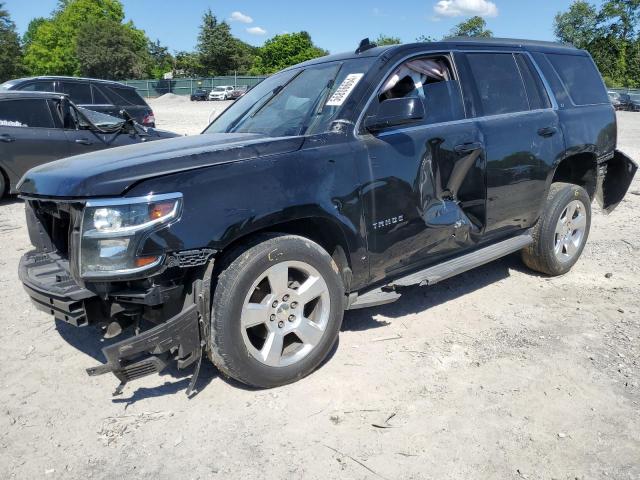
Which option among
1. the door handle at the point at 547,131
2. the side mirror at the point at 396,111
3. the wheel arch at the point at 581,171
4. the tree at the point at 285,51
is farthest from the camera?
the tree at the point at 285,51

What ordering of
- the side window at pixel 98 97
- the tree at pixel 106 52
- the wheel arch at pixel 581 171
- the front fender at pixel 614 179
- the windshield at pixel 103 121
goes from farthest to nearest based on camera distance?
the tree at pixel 106 52 < the side window at pixel 98 97 < the windshield at pixel 103 121 < the front fender at pixel 614 179 < the wheel arch at pixel 581 171

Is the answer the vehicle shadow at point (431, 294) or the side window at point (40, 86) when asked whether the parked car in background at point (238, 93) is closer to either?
the vehicle shadow at point (431, 294)

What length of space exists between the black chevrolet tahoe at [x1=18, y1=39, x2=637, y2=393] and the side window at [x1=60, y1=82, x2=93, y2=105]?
8.08m

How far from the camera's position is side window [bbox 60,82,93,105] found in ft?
36.6

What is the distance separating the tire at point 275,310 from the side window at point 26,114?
6.76m

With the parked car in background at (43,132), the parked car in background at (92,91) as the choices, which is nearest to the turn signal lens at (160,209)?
the parked car in background at (43,132)

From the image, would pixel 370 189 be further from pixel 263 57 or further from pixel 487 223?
pixel 263 57

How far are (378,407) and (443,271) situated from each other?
4.26ft

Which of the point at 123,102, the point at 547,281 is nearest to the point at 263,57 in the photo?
the point at 123,102

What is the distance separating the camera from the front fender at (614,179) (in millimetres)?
5488

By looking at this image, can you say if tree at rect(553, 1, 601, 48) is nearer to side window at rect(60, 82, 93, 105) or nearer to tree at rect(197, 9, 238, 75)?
tree at rect(197, 9, 238, 75)

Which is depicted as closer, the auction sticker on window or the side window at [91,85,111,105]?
the auction sticker on window

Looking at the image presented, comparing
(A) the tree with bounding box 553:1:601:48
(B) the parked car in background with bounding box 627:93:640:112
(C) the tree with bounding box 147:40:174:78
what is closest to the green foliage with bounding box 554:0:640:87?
(A) the tree with bounding box 553:1:601:48

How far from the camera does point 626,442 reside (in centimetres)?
271
